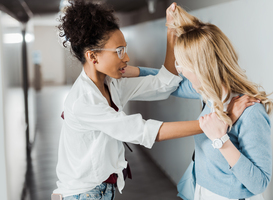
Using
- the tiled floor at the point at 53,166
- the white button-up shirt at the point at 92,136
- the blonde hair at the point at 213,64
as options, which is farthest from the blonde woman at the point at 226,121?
the tiled floor at the point at 53,166

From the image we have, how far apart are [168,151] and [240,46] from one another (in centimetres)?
103

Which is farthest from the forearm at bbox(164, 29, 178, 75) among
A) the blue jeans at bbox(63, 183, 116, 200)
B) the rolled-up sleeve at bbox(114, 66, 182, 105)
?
the blue jeans at bbox(63, 183, 116, 200)

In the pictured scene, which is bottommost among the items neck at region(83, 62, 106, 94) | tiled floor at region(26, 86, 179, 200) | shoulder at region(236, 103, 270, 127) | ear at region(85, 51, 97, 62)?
tiled floor at region(26, 86, 179, 200)

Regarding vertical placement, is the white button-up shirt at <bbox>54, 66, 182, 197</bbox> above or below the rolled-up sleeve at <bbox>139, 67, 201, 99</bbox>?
below

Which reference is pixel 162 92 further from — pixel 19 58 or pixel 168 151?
pixel 19 58

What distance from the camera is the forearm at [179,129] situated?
3.77 feet

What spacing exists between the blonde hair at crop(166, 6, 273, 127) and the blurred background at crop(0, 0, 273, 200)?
0.85 metres

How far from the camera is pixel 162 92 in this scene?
161cm

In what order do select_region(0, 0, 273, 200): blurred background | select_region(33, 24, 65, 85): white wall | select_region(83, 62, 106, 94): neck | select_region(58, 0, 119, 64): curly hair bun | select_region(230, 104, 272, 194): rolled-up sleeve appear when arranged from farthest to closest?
select_region(33, 24, 65, 85): white wall < select_region(0, 0, 273, 200): blurred background < select_region(83, 62, 106, 94): neck < select_region(58, 0, 119, 64): curly hair bun < select_region(230, 104, 272, 194): rolled-up sleeve

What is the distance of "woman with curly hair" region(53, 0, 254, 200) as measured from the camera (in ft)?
3.93

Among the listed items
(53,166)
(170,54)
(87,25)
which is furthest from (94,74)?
(53,166)

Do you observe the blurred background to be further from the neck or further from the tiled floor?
the neck

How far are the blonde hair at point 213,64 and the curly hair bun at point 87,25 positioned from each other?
14.3 inches

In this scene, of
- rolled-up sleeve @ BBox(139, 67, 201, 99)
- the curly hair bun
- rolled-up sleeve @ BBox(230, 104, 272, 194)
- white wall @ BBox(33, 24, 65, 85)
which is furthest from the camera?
white wall @ BBox(33, 24, 65, 85)
